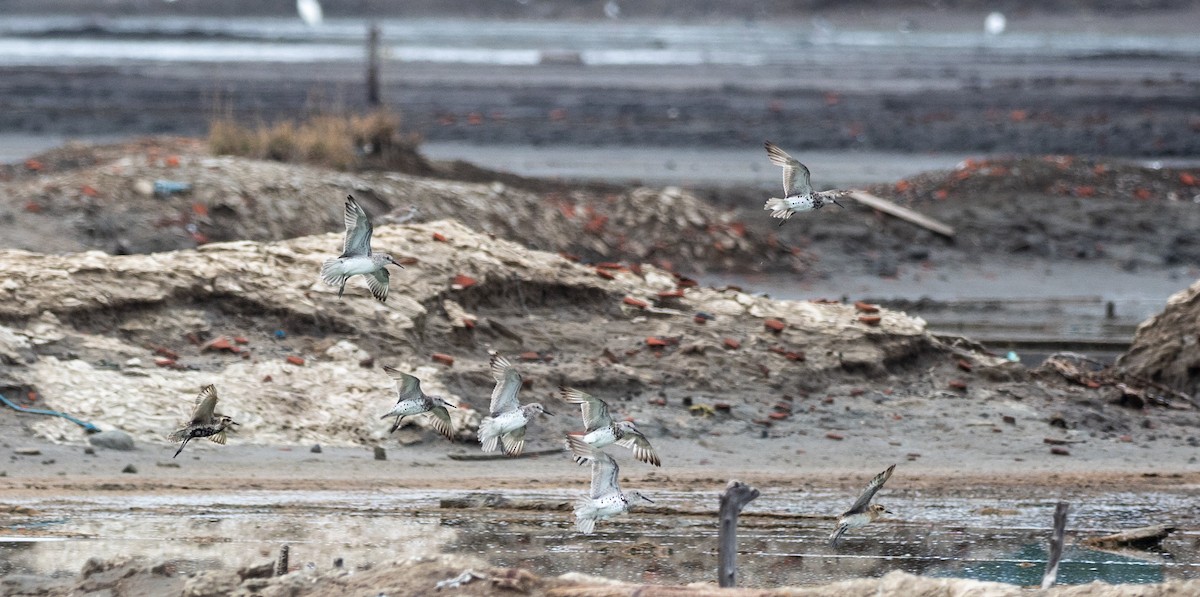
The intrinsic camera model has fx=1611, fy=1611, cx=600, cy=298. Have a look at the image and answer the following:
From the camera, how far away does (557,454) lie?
14250 mm

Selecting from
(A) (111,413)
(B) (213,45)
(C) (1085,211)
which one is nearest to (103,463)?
(A) (111,413)

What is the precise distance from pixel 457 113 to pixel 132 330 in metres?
27.2

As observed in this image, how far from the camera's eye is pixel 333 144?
24.0 m

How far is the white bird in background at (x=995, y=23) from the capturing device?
6919 cm

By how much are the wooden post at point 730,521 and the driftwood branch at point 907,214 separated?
59.5ft

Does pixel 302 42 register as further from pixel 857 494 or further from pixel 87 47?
pixel 857 494

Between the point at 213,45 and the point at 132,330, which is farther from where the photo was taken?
the point at 213,45

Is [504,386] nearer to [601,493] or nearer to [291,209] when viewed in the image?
[601,493]

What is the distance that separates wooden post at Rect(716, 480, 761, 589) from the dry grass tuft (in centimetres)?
1587

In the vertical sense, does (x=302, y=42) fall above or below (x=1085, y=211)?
above

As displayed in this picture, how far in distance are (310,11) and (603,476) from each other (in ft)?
237

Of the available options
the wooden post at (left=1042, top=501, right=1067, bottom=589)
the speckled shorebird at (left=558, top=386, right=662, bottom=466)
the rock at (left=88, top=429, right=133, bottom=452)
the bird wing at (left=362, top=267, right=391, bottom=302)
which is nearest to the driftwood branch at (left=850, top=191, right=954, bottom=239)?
the rock at (left=88, top=429, right=133, bottom=452)

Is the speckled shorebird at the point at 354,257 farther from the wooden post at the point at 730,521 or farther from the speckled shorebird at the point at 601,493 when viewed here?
the wooden post at the point at 730,521

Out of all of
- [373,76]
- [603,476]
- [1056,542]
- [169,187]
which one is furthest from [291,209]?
[373,76]
